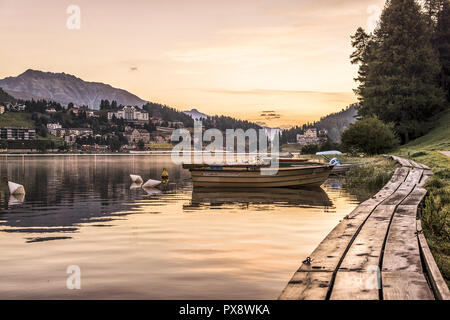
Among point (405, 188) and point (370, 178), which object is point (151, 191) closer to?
point (370, 178)

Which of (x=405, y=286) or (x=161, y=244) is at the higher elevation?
(x=405, y=286)

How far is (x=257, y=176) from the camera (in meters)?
38.6

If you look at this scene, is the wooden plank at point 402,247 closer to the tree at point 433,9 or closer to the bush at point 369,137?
the bush at point 369,137

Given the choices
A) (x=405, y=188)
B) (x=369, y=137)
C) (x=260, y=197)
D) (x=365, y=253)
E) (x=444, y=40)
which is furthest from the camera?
(x=444, y=40)

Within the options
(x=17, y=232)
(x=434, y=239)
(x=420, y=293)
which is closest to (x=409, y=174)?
(x=434, y=239)

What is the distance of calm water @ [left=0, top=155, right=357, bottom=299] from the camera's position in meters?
11.2

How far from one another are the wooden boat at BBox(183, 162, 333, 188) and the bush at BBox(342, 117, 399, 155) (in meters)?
24.5

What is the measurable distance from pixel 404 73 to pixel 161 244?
244 ft

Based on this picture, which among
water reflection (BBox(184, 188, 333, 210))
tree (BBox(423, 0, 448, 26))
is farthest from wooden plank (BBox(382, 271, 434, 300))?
tree (BBox(423, 0, 448, 26))

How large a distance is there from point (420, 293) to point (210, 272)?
603 centimetres

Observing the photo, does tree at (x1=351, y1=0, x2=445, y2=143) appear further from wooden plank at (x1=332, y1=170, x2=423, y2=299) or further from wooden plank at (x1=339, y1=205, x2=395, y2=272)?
wooden plank at (x1=339, y1=205, x2=395, y2=272)

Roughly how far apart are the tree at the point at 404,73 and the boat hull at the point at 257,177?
4503 cm

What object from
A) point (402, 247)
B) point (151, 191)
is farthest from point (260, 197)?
point (402, 247)

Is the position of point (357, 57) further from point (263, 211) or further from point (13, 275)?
point (13, 275)
